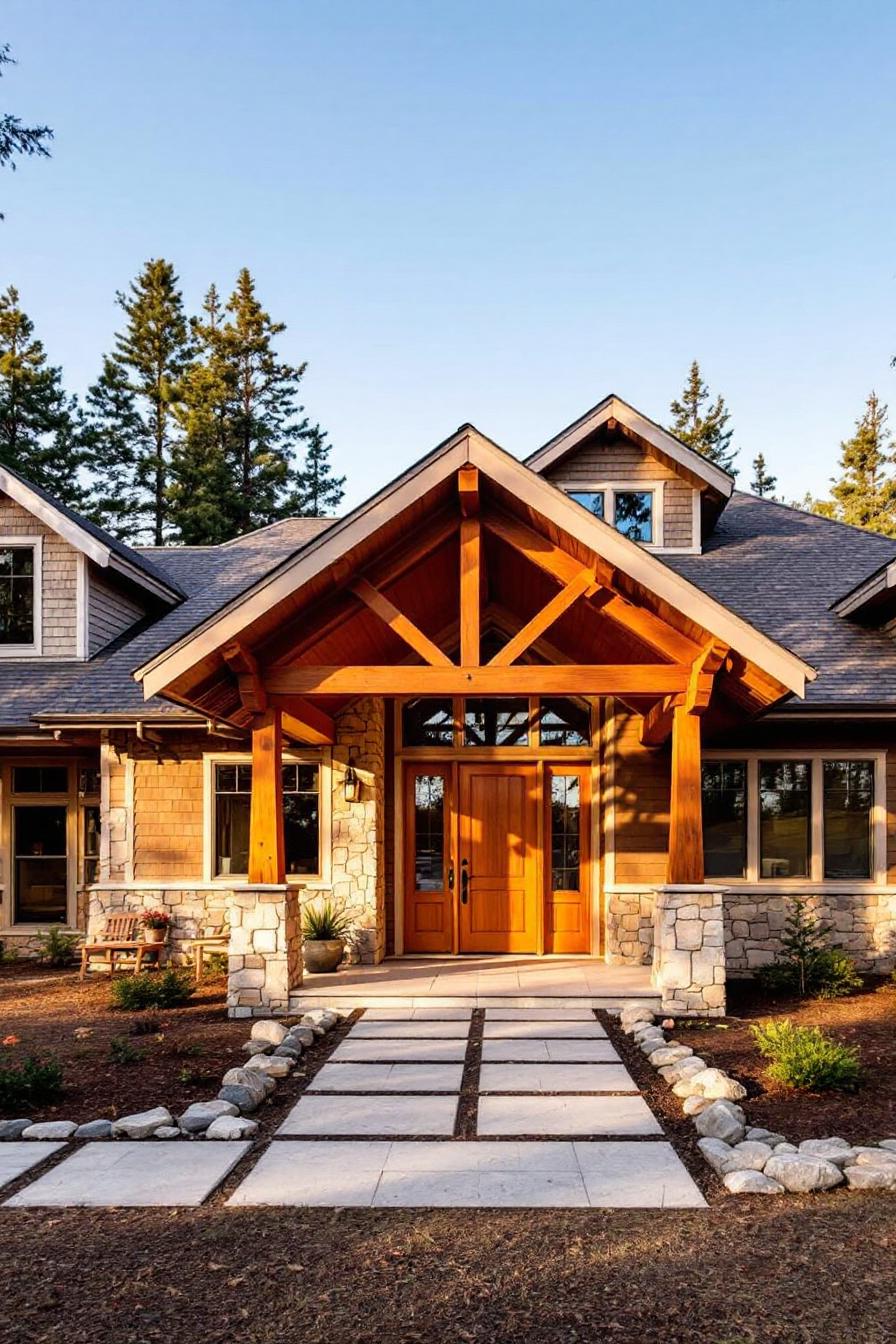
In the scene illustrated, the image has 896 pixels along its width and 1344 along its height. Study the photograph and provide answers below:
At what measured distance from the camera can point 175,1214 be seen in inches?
167

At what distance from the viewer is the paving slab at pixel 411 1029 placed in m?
7.39

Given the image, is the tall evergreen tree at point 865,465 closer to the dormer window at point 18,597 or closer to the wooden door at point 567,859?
the wooden door at point 567,859

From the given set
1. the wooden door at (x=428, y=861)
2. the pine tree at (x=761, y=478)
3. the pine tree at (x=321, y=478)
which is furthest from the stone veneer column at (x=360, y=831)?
the pine tree at (x=761, y=478)

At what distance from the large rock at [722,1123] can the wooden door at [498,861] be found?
5.41 metres

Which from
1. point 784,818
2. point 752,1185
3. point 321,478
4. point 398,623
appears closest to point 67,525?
point 398,623

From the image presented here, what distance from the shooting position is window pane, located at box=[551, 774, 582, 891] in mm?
10797

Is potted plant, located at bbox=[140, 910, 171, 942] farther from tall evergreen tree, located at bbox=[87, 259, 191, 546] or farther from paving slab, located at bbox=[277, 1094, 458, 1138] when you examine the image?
tall evergreen tree, located at bbox=[87, 259, 191, 546]

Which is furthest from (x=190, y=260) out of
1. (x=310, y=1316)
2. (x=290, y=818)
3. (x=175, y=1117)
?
(x=310, y=1316)

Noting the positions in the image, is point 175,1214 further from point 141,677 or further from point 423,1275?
point 141,677

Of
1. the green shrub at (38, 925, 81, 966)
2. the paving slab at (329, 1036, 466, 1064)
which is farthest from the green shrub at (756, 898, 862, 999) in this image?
the green shrub at (38, 925, 81, 966)

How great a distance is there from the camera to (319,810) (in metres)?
10.7

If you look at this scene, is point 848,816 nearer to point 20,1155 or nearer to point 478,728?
point 478,728

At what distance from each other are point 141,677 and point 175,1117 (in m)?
3.31

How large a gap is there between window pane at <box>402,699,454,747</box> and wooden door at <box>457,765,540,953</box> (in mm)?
487
